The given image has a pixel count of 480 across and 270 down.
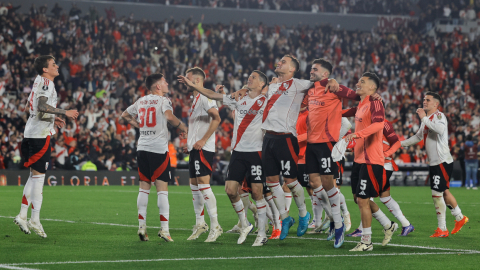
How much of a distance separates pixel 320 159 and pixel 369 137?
795 millimetres

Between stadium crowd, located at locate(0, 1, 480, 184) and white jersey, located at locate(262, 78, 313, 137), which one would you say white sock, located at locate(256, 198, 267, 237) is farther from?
stadium crowd, located at locate(0, 1, 480, 184)

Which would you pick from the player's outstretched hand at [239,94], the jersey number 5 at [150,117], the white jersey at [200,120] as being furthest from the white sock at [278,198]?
the jersey number 5 at [150,117]

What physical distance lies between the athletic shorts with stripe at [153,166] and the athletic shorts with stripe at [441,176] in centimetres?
464

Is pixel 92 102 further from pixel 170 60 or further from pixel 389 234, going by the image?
pixel 389 234

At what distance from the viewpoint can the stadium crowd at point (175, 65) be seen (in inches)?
993

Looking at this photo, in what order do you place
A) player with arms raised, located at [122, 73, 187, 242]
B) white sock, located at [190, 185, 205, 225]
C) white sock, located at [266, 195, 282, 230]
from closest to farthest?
player with arms raised, located at [122, 73, 187, 242], white sock, located at [266, 195, 282, 230], white sock, located at [190, 185, 205, 225]

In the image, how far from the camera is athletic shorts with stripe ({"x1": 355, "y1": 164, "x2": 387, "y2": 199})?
27.7 feet

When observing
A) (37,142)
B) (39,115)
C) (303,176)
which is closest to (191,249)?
(37,142)

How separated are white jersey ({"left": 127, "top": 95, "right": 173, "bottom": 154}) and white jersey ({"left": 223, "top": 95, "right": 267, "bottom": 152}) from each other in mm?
987

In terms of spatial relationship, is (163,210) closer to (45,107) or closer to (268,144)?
(268,144)

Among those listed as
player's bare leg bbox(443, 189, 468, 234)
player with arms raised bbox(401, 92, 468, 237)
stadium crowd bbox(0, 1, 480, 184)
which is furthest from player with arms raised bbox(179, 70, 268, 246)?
stadium crowd bbox(0, 1, 480, 184)

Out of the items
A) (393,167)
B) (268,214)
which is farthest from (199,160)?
(393,167)

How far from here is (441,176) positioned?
1045 centimetres

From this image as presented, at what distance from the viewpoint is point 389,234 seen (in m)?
8.73
